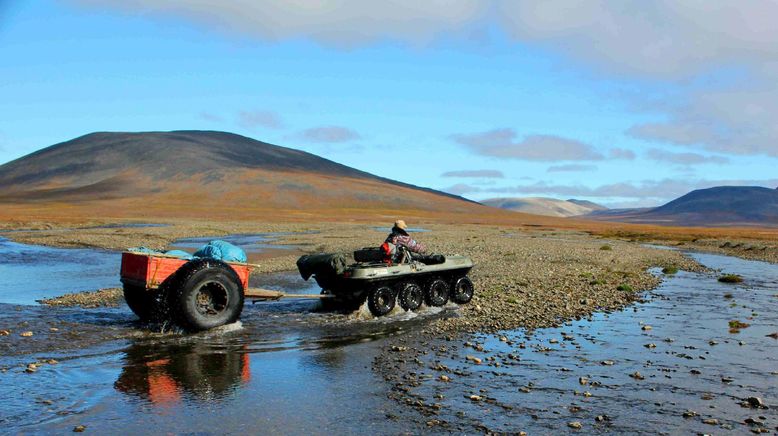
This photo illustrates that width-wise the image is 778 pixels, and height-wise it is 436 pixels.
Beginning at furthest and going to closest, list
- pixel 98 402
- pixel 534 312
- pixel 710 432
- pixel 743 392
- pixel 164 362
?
pixel 534 312
pixel 164 362
pixel 743 392
pixel 98 402
pixel 710 432

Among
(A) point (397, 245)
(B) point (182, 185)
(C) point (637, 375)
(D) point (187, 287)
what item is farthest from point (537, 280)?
(B) point (182, 185)

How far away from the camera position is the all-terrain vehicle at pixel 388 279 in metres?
16.1

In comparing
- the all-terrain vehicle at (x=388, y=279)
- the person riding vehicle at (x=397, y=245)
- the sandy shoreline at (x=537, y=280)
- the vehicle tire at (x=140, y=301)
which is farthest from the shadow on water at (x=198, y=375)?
the sandy shoreline at (x=537, y=280)

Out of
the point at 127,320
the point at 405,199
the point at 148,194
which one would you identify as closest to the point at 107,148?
the point at 148,194

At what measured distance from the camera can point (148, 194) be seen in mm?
156500

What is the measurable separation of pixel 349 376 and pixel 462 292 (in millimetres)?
7909

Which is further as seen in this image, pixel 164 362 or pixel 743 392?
pixel 164 362

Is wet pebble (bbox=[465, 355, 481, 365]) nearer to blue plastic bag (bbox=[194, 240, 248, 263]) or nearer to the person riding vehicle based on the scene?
the person riding vehicle

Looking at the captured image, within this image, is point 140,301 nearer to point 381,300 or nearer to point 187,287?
point 187,287

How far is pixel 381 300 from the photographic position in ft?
53.8

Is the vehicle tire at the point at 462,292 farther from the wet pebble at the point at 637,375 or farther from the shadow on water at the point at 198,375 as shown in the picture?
the wet pebble at the point at 637,375

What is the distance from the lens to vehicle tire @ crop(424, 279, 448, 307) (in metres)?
17.7

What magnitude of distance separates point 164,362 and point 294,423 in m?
3.93

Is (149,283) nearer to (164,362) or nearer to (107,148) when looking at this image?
(164,362)
